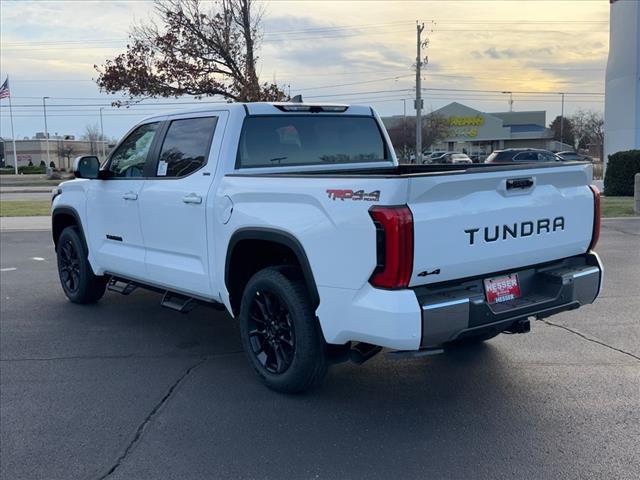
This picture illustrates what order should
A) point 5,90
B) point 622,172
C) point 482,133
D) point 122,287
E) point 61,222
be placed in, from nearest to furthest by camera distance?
1. point 122,287
2. point 61,222
3. point 622,172
4. point 5,90
5. point 482,133

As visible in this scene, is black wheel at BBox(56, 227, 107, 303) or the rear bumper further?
black wheel at BBox(56, 227, 107, 303)

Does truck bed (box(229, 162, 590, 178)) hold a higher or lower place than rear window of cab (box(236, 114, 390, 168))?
lower

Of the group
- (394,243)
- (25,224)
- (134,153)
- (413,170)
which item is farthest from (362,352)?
(25,224)

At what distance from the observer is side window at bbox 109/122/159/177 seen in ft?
19.9

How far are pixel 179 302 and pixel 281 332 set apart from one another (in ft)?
4.54

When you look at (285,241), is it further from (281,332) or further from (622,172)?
(622,172)

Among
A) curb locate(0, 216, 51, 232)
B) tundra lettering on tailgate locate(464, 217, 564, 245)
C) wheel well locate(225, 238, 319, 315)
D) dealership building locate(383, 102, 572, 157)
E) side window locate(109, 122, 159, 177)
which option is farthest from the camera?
dealership building locate(383, 102, 572, 157)

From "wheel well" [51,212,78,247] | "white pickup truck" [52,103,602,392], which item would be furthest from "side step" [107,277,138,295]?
"wheel well" [51,212,78,247]

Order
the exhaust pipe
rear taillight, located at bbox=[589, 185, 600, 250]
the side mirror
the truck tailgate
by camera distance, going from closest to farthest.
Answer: the truck tailgate → the exhaust pipe → rear taillight, located at bbox=[589, 185, 600, 250] → the side mirror

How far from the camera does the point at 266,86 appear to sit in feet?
64.2

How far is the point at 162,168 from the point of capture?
5742 millimetres

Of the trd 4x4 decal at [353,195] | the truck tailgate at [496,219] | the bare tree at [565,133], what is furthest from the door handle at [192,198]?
the bare tree at [565,133]

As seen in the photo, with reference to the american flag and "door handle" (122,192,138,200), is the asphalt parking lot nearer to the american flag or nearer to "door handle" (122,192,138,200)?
"door handle" (122,192,138,200)

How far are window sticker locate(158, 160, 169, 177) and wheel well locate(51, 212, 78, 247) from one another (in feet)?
6.50
